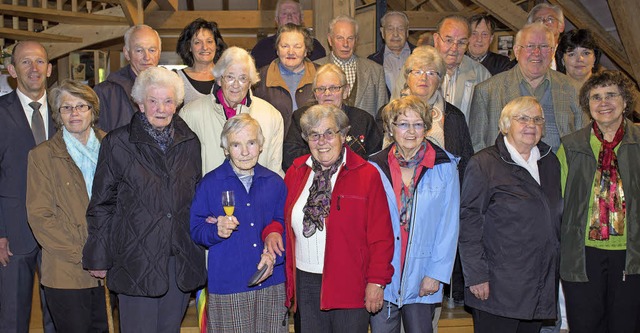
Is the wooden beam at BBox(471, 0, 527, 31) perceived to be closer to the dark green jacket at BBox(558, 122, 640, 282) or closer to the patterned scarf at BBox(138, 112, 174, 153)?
the dark green jacket at BBox(558, 122, 640, 282)

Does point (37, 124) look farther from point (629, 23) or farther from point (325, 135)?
point (629, 23)

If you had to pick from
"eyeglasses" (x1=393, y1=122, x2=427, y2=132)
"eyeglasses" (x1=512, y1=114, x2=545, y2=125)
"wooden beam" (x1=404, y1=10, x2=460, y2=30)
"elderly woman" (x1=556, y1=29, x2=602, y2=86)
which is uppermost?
"wooden beam" (x1=404, y1=10, x2=460, y2=30)

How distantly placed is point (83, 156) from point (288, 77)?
1.36 meters

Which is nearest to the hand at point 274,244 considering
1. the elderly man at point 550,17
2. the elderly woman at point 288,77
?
the elderly woman at point 288,77

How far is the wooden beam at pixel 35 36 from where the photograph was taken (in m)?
7.84

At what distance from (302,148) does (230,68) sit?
22.3 inches

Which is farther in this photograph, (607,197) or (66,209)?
(607,197)

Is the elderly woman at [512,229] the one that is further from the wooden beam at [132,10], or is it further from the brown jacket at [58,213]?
the wooden beam at [132,10]

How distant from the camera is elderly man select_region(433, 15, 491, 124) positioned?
440cm

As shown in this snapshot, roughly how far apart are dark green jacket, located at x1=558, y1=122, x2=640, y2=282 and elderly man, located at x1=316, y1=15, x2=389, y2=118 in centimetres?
134

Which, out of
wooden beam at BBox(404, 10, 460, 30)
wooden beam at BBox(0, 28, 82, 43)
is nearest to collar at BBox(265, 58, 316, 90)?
wooden beam at BBox(0, 28, 82, 43)

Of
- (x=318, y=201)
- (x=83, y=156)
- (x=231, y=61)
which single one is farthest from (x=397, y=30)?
(x=83, y=156)

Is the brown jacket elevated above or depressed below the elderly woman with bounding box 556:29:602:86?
below

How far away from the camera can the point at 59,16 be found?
26.5ft
